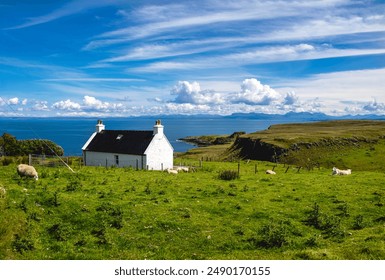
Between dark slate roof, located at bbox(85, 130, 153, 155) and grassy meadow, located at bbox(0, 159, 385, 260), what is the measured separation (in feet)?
84.7

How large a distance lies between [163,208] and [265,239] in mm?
6967

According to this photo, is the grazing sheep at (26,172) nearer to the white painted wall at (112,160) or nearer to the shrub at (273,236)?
the shrub at (273,236)

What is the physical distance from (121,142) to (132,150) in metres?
3.62

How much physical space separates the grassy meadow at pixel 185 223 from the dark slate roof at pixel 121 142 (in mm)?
25808

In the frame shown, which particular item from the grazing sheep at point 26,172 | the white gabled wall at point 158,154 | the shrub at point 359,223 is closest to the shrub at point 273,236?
the shrub at point 359,223

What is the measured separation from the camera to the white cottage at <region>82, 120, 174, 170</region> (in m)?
52.5

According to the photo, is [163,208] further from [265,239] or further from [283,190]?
[283,190]

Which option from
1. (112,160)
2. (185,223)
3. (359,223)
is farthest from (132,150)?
(359,223)

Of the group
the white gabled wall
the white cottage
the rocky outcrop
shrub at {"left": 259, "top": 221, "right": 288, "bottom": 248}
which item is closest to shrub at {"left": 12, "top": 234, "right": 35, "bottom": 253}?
shrub at {"left": 259, "top": 221, "right": 288, "bottom": 248}

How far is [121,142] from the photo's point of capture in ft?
184

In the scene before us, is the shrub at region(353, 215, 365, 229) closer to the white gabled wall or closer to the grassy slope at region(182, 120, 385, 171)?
the white gabled wall

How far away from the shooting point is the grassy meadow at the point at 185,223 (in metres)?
15.8

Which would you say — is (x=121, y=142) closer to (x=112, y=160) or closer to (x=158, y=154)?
(x=112, y=160)

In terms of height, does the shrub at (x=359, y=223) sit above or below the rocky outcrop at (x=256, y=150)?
above
